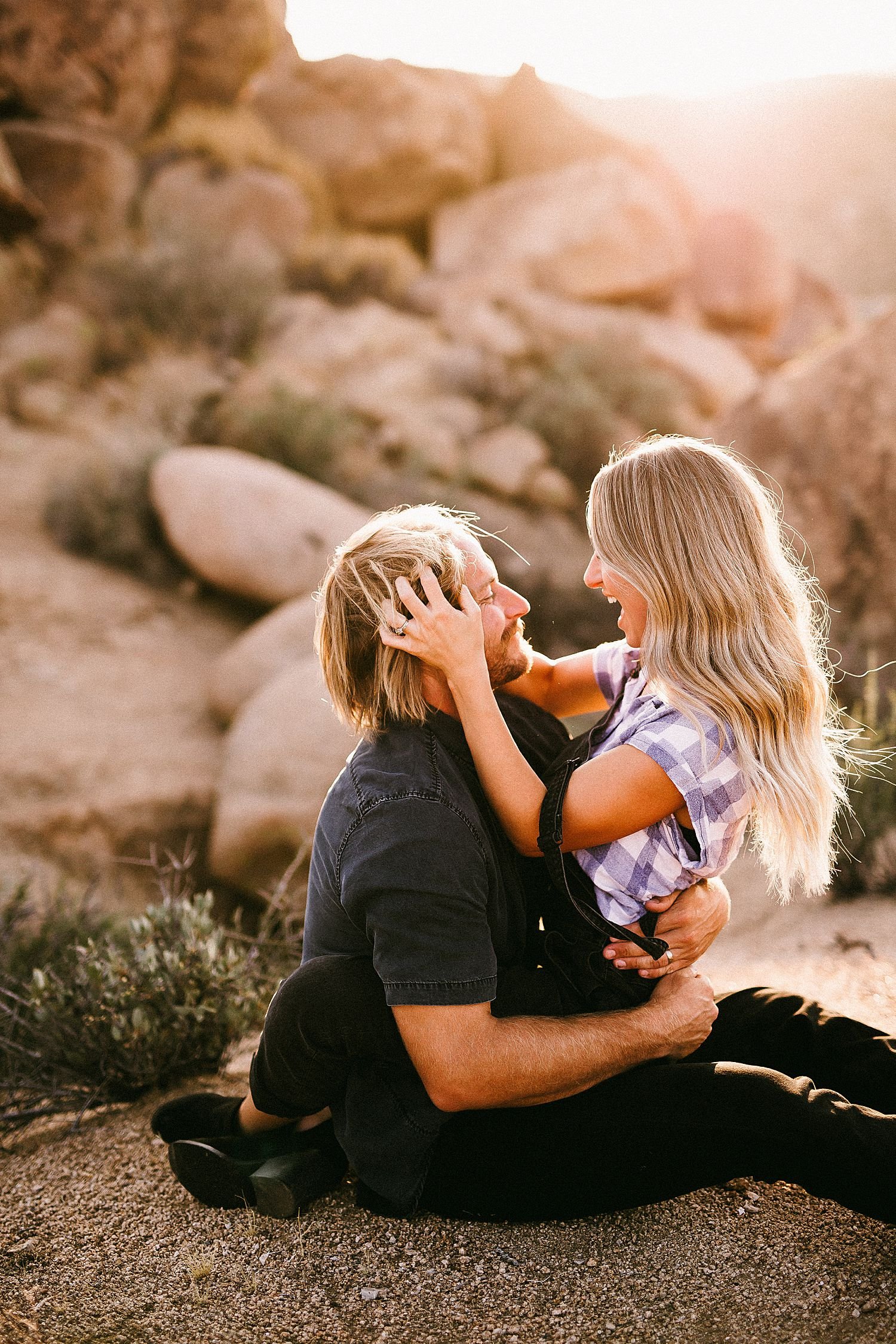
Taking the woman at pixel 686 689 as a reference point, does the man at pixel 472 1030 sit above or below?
below

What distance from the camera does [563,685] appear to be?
8.44 feet

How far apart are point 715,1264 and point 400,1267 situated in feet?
2.21

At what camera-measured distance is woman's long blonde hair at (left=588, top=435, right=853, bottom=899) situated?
6.18ft

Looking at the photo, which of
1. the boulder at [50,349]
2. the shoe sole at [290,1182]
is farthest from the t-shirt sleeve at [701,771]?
the boulder at [50,349]

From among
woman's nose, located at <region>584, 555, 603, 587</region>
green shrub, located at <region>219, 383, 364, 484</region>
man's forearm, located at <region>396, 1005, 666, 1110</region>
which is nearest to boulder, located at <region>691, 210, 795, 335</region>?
green shrub, located at <region>219, 383, 364, 484</region>

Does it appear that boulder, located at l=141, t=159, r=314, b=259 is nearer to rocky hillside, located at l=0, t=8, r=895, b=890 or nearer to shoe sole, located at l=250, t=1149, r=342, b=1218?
rocky hillside, located at l=0, t=8, r=895, b=890

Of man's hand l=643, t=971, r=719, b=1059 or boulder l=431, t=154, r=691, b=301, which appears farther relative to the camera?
boulder l=431, t=154, r=691, b=301

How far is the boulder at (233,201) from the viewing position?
43.4 ft

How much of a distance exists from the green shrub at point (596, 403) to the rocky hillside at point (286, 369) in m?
0.05

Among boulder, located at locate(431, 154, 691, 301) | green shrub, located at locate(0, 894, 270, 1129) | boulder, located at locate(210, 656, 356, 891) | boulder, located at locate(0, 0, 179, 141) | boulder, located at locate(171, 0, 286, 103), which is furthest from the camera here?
boulder, located at locate(431, 154, 691, 301)

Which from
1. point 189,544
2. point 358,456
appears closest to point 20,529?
point 189,544

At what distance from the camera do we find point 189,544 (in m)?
7.07

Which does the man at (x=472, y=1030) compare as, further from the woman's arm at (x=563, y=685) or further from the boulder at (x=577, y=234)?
the boulder at (x=577, y=234)

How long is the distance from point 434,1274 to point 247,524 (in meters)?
5.61
